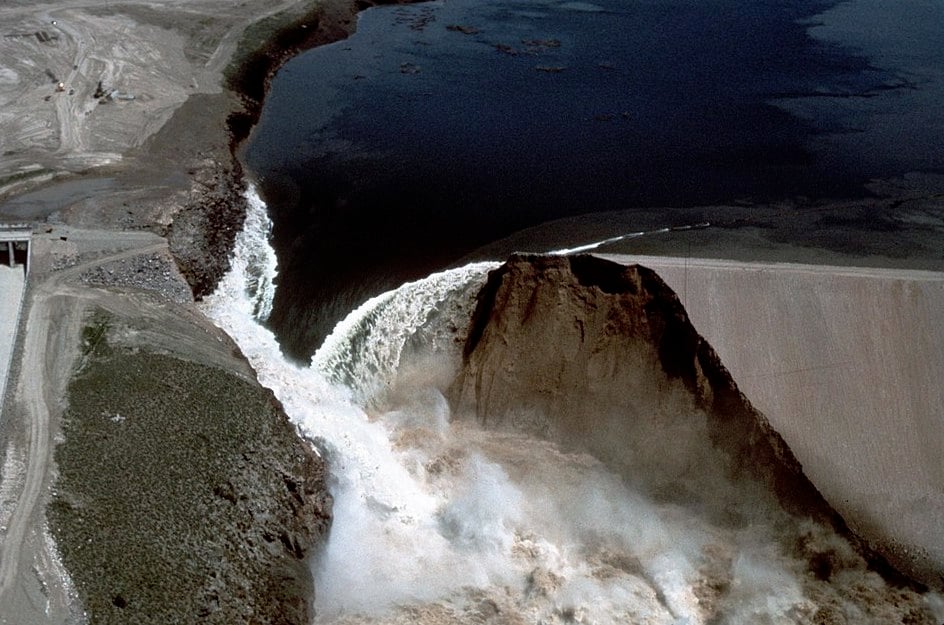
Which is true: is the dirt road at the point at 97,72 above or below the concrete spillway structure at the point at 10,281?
above

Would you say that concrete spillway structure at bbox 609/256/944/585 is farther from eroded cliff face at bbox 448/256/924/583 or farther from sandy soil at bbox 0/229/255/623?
sandy soil at bbox 0/229/255/623

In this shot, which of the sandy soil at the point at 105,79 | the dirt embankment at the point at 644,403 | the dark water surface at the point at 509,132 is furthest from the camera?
the sandy soil at the point at 105,79

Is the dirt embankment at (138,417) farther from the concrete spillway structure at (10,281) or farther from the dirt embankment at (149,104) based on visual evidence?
the concrete spillway structure at (10,281)

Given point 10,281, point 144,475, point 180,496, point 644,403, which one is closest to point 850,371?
point 644,403

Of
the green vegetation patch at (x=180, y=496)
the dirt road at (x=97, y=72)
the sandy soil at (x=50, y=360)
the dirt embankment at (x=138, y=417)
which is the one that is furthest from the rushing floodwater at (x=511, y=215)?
the dirt road at (x=97, y=72)

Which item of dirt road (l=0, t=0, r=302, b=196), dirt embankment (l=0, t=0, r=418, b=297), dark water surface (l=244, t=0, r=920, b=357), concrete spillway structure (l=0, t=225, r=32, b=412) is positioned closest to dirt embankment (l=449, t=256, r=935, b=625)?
dark water surface (l=244, t=0, r=920, b=357)

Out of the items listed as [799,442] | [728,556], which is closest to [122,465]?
[728,556]

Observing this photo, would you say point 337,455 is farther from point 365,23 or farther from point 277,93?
point 365,23
